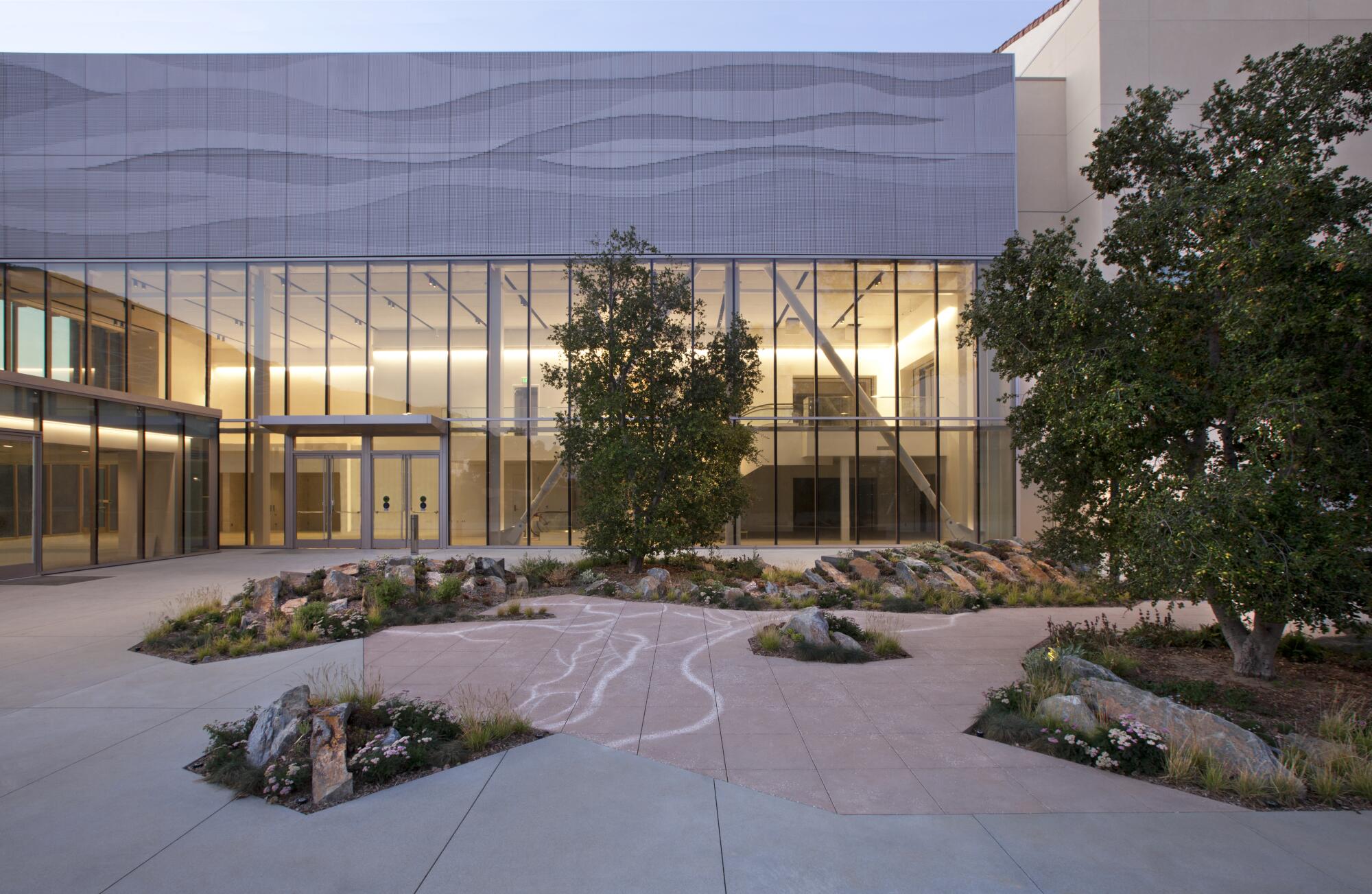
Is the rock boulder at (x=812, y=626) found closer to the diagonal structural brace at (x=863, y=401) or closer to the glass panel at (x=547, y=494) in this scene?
the glass panel at (x=547, y=494)

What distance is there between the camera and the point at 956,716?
6.01 metres

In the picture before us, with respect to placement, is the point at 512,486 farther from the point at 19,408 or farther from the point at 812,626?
the point at 812,626

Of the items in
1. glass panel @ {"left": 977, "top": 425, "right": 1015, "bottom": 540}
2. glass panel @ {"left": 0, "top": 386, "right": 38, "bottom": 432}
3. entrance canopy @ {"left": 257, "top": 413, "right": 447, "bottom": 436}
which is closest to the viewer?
glass panel @ {"left": 0, "top": 386, "right": 38, "bottom": 432}

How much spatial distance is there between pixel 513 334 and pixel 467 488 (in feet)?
17.3

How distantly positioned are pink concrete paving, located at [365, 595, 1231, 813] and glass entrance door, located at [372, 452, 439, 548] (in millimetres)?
12396

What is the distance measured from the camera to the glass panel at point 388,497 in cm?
2109

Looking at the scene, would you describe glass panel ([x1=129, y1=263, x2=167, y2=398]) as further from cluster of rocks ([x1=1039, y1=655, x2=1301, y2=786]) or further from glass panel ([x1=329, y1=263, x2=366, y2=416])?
cluster of rocks ([x1=1039, y1=655, x2=1301, y2=786])

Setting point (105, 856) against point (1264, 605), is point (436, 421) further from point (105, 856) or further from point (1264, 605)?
point (1264, 605)

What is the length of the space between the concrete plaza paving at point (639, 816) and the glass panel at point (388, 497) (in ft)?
46.8

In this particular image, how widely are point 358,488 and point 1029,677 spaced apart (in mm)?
20415

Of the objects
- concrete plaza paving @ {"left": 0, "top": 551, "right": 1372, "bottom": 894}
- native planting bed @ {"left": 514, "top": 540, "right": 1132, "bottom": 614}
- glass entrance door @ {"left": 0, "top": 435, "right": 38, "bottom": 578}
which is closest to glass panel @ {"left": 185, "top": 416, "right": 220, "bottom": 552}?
glass entrance door @ {"left": 0, "top": 435, "right": 38, "bottom": 578}

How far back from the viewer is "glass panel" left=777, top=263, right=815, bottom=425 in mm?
21422

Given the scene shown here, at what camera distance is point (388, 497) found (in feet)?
69.6

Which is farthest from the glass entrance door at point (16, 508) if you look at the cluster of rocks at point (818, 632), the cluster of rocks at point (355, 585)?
the cluster of rocks at point (818, 632)
